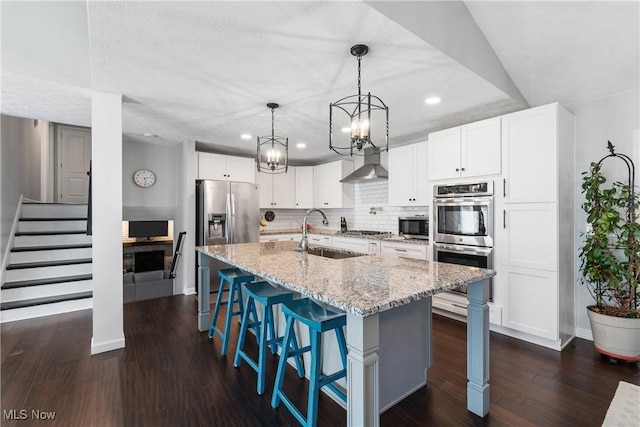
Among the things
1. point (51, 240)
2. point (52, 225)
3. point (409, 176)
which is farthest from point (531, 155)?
point (52, 225)

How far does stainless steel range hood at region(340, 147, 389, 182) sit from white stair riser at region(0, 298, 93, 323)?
4.12m

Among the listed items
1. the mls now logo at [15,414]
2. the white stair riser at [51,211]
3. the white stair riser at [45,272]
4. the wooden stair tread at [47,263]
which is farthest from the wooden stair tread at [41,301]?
the mls now logo at [15,414]

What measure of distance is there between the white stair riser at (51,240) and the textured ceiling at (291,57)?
194 cm

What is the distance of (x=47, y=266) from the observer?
3.95 m

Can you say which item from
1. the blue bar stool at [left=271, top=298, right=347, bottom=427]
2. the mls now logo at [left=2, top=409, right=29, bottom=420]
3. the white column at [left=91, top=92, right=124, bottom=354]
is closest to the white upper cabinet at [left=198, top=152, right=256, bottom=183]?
the white column at [left=91, top=92, right=124, bottom=354]

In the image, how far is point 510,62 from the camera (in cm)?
257

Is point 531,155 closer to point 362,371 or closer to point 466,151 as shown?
point 466,151

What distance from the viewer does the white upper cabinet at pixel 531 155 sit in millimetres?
2641

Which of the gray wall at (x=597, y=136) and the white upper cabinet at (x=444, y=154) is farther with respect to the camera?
the white upper cabinet at (x=444, y=154)

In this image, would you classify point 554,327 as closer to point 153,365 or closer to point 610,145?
point 610,145

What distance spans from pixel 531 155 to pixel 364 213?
2.95 m

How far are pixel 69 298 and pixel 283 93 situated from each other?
12.4 feet

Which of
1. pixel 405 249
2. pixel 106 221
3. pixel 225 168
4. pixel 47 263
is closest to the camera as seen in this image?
pixel 106 221

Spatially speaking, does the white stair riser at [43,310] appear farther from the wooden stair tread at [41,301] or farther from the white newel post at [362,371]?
the white newel post at [362,371]
